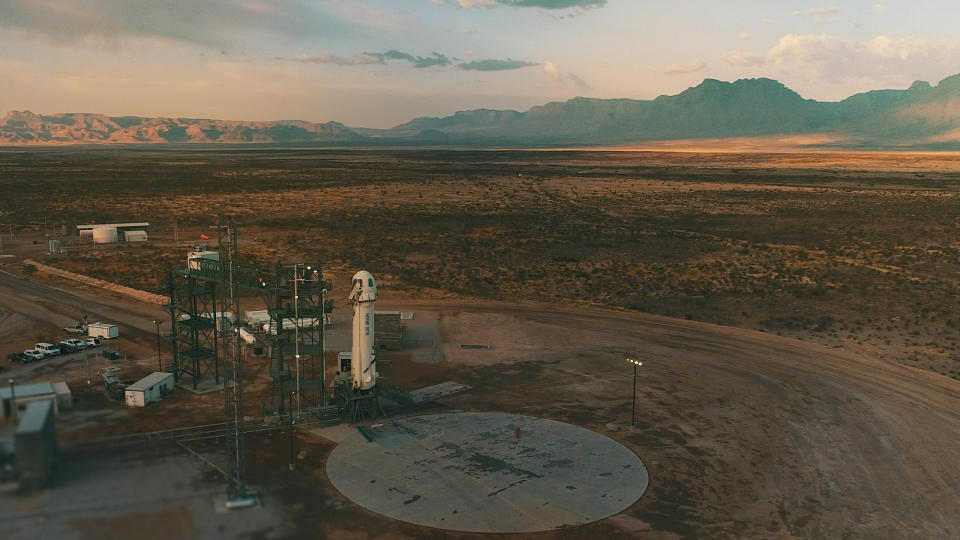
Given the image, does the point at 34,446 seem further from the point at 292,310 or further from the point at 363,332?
the point at 363,332

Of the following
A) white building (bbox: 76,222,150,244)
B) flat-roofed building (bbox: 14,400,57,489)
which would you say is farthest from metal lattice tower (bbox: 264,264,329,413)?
white building (bbox: 76,222,150,244)

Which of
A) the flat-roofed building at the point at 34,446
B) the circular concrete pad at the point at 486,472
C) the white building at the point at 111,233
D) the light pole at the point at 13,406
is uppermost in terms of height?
the light pole at the point at 13,406

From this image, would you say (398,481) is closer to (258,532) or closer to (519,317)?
(258,532)

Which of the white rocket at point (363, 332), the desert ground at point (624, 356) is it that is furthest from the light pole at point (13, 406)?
the white rocket at point (363, 332)

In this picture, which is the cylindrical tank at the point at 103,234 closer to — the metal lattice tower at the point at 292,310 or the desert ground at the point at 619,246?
the desert ground at the point at 619,246

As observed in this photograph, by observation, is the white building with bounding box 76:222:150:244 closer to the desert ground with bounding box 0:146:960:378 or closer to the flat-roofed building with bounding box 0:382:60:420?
the desert ground with bounding box 0:146:960:378

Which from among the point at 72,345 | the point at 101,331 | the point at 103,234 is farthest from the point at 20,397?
the point at 103,234

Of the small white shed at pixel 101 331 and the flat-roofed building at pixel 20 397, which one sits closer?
the flat-roofed building at pixel 20 397
